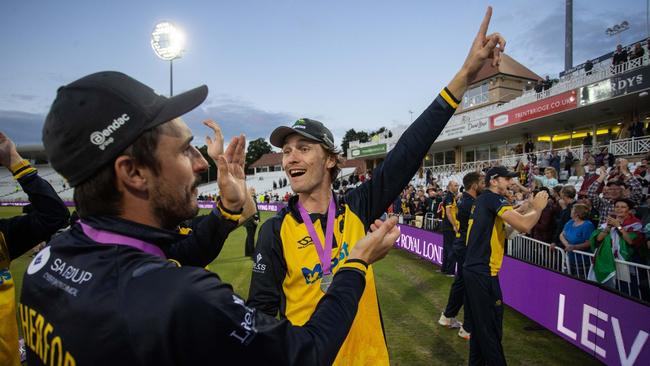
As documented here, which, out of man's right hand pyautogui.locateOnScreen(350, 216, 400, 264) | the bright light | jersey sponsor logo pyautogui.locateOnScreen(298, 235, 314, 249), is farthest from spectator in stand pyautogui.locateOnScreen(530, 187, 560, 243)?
the bright light

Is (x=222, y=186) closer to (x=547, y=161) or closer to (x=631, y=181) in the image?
(x=631, y=181)

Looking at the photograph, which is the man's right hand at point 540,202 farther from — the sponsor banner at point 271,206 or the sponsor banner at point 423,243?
the sponsor banner at point 271,206

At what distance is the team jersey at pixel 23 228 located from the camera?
3.24 m

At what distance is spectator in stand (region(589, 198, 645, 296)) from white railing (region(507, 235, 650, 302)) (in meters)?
0.04

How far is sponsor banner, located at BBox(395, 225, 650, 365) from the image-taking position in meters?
4.05

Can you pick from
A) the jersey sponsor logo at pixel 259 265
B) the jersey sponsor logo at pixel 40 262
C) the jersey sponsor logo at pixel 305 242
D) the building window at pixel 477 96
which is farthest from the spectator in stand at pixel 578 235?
the building window at pixel 477 96

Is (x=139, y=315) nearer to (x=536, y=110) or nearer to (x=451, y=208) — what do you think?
(x=451, y=208)

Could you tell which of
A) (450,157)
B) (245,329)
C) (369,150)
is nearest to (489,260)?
(245,329)

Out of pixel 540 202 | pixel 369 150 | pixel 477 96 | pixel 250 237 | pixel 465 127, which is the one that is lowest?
pixel 250 237

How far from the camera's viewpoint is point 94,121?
1151 mm

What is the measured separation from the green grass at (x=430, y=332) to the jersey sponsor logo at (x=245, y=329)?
4589 mm

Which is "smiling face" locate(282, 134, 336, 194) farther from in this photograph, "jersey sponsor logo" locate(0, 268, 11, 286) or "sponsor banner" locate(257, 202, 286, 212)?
"sponsor banner" locate(257, 202, 286, 212)

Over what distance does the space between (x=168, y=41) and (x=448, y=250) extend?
32.1 ft

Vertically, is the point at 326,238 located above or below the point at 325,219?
below
